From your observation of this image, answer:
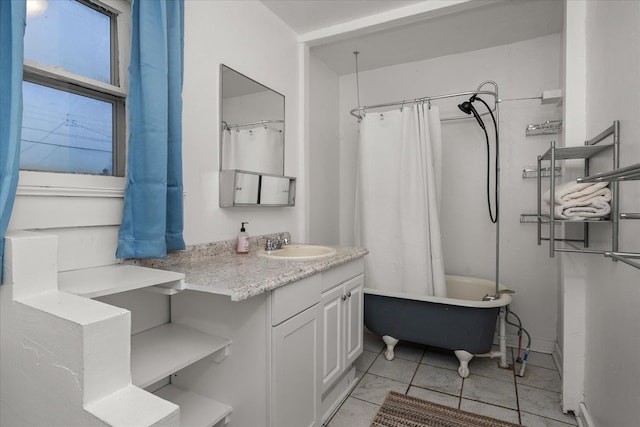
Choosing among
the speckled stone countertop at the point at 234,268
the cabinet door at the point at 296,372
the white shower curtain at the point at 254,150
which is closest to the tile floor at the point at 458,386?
the cabinet door at the point at 296,372

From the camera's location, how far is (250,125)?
2.03 meters

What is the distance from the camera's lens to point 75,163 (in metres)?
1.25

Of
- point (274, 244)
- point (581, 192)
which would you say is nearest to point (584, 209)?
point (581, 192)

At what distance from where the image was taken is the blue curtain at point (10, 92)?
90cm

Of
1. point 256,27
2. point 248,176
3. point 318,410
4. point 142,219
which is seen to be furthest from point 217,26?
point 318,410

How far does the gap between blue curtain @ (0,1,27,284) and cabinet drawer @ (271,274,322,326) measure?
0.87m

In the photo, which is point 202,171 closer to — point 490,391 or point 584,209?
point 584,209

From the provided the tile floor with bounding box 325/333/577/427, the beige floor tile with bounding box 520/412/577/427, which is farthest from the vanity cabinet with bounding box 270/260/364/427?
the beige floor tile with bounding box 520/412/577/427

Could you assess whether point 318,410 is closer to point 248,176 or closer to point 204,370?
point 204,370

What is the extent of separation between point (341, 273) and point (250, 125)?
1.05m

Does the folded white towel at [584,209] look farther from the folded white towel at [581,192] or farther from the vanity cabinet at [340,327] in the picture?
the vanity cabinet at [340,327]

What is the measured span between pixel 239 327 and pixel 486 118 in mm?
2531

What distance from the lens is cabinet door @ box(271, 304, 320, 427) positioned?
129 centimetres

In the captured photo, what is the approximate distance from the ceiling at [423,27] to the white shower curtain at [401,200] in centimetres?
59
